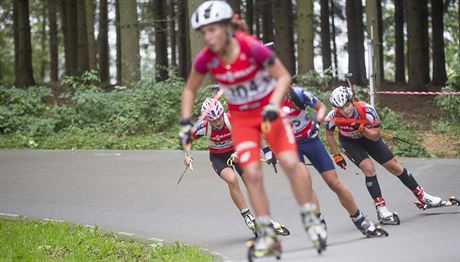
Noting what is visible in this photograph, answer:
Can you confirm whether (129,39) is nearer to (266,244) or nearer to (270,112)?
(270,112)

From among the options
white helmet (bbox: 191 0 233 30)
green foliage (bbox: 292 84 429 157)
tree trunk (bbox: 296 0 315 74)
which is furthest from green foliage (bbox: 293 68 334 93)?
white helmet (bbox: 191 0 233 30)

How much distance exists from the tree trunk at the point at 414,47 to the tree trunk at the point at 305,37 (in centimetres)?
536

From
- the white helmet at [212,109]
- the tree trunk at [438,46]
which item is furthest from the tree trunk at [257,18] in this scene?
the white helmet at [212,109]

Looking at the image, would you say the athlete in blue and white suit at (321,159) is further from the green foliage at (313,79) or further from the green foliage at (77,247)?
the green foliage at (313,79)

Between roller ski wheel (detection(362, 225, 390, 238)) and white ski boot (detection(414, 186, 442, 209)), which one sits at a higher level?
white ski boot (detection(414, 186, 442, 209))

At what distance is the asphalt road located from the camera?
9.48m

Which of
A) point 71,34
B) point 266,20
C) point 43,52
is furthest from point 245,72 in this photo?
point 43,52

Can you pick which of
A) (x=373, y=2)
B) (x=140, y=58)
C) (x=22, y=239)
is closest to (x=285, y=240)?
(x=22, y=239)

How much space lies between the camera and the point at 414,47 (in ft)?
84.5

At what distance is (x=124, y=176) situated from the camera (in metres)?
16.2

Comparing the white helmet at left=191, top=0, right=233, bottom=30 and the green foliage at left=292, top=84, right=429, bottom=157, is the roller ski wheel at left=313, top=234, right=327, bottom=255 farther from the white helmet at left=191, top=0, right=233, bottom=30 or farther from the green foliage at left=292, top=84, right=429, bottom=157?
the green foliage at left=292, top=84, right=429, bottom=157

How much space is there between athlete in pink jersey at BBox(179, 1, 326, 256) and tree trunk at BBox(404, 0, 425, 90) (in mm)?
19656

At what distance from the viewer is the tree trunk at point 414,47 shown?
2519 cm

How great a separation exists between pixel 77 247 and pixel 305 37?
1318 cm
